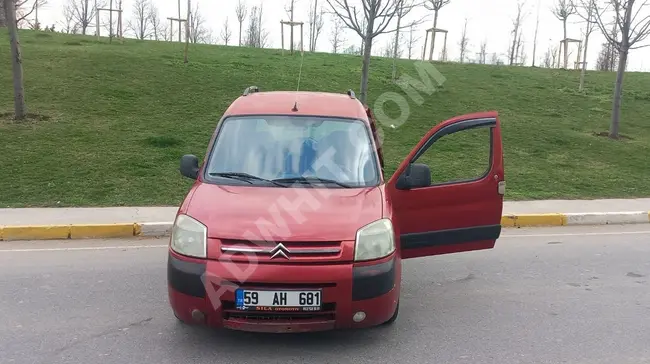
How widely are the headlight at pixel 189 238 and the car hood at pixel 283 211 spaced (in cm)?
5

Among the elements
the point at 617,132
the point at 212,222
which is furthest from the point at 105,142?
the point at 617,132

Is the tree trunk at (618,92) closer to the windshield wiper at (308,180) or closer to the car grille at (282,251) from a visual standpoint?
the windshield wiper at (308,180)

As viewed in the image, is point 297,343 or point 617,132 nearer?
point 297,343

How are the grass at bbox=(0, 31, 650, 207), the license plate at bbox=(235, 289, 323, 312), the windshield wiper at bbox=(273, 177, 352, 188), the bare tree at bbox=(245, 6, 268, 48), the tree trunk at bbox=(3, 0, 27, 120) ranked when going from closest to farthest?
1. the license plate at bbox=(235, 289, 323, 312)
2. the windshield wiper at bbox=(273, 177, 352, 188)
3. the grass at bbox=(0, 31, 650, 207)
4. the tree trunk at bbox=(3, 0, 27, 120)
5. the bare tree at bbox=(245, 6, 268, 48)

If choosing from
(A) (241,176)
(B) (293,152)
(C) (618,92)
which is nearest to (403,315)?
(B) (293,152)

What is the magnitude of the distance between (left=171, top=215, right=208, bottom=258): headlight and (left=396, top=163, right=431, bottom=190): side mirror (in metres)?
1.86

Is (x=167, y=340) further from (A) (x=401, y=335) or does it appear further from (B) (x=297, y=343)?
(A) (x=401, y=335)

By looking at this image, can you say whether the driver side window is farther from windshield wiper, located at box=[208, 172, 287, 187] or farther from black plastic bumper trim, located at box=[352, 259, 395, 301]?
black plastic bumper trim, located at box=[352, 259, 395, 301]

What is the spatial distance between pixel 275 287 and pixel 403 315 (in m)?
1.57

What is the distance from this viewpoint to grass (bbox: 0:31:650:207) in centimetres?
953

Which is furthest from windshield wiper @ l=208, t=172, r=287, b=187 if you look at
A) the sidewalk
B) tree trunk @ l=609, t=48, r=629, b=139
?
tree trunk @ l=609, t=48, r=629, b=139

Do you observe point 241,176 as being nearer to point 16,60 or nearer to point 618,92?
point 16,60

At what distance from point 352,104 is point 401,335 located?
2.24m

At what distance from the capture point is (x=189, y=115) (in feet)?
44.3
